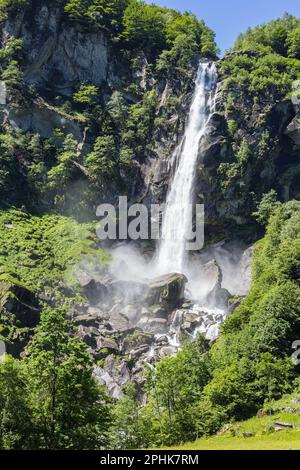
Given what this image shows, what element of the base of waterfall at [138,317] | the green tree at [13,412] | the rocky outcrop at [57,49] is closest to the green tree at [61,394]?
the green tree at [13,412]

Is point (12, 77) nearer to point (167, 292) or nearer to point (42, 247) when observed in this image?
point (42, 247)

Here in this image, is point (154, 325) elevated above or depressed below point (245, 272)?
below

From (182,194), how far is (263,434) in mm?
49151

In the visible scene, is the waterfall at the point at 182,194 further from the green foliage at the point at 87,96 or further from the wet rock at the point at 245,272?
the green foliage at the point at 87,96

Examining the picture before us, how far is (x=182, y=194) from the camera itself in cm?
7356

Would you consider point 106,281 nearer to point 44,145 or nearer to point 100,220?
point 100,220

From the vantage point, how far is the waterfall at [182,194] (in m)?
71.4

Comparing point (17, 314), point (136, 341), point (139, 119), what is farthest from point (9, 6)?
point (136, 341)

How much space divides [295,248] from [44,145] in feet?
131

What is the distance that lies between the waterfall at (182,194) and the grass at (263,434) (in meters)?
38.5

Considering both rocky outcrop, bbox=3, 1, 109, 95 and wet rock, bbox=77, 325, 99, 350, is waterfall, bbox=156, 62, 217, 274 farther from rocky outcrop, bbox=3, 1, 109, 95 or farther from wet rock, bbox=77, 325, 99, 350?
wet rock, bbox=77, 325, 99, 350

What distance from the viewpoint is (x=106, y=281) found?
6169 cm

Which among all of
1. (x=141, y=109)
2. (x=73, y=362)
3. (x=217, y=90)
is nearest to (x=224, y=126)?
(x=217, y=90)

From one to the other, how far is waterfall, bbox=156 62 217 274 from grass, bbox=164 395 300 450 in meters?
38.5
